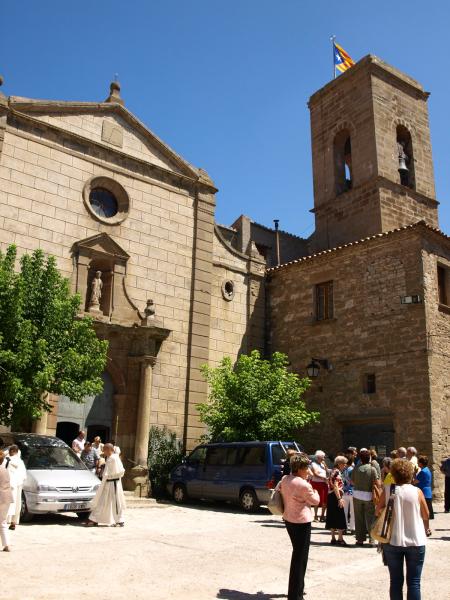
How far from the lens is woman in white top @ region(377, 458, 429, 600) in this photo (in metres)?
4.86

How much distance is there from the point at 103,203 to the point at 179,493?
891 centimetres

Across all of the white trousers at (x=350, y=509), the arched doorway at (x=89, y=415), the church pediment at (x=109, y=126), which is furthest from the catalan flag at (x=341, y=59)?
the white trousers at (x=350, y=509)

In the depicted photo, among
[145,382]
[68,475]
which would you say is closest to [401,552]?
[68,475]

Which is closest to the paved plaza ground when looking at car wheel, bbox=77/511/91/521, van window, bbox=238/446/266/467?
car wheel, bbox=77/511/91/521

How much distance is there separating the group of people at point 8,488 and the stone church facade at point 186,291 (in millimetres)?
6185

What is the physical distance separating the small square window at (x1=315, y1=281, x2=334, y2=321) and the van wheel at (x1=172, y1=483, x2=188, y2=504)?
288 inches

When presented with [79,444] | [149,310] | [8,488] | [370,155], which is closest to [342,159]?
[370,155]

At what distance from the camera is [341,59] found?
2725 centimetres

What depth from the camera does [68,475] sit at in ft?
37.3

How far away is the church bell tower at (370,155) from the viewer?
935 inches

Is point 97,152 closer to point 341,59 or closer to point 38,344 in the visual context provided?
point 38,344

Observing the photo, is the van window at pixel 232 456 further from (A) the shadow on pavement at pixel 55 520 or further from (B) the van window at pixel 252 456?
(A) the shadow on pavement at pixel 55 520

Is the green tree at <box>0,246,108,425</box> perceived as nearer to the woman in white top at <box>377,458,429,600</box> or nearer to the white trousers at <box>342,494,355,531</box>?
the white trousers at <box>342,494,355,531</box>

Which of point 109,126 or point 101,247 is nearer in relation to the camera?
point 101,247
